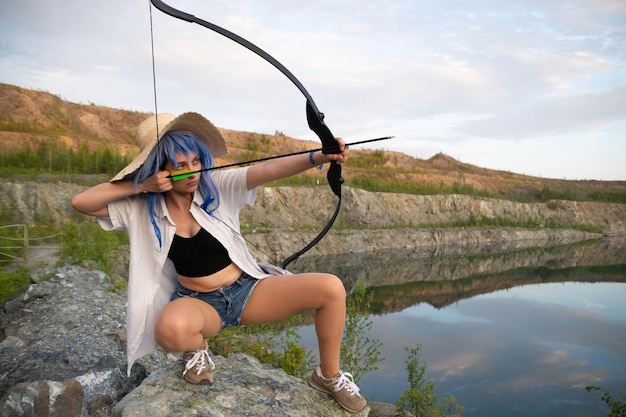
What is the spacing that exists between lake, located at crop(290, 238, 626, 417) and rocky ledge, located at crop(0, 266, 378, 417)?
4.15 meters

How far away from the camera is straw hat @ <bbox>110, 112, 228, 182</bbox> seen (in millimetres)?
2342

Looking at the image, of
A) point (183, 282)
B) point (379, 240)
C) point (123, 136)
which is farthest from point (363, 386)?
point (123, 136)

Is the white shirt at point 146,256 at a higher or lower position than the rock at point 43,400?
higher

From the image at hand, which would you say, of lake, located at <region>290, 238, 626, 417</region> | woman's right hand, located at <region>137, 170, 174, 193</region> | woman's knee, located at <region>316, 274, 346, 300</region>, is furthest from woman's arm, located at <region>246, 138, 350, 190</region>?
lake, located at <region>290, 238, 626, 417</region>

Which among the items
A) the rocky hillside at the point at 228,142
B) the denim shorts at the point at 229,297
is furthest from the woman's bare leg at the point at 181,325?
the rocky hillside at the point at 228,142

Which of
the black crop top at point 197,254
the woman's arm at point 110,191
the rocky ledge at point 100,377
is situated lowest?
the rocky ledge at point 100,377

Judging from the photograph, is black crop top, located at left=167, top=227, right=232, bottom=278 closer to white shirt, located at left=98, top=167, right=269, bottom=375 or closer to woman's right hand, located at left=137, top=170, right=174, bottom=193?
white shirt, located at left=98, top=167, right=269, bottom=375

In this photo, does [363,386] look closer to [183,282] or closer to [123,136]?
[183,282]

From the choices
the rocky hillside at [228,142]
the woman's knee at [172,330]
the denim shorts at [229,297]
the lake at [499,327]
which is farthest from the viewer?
the rocky hillside at [228,142]

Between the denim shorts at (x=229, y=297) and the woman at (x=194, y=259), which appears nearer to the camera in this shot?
the woman at (x=194, y=259)

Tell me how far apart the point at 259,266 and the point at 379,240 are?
19.6 meters

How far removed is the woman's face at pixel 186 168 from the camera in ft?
8.01

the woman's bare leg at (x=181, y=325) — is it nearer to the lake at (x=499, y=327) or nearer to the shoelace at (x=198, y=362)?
the shoelace at (x=198, y=362)

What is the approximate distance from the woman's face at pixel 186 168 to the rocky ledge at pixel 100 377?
114cm
